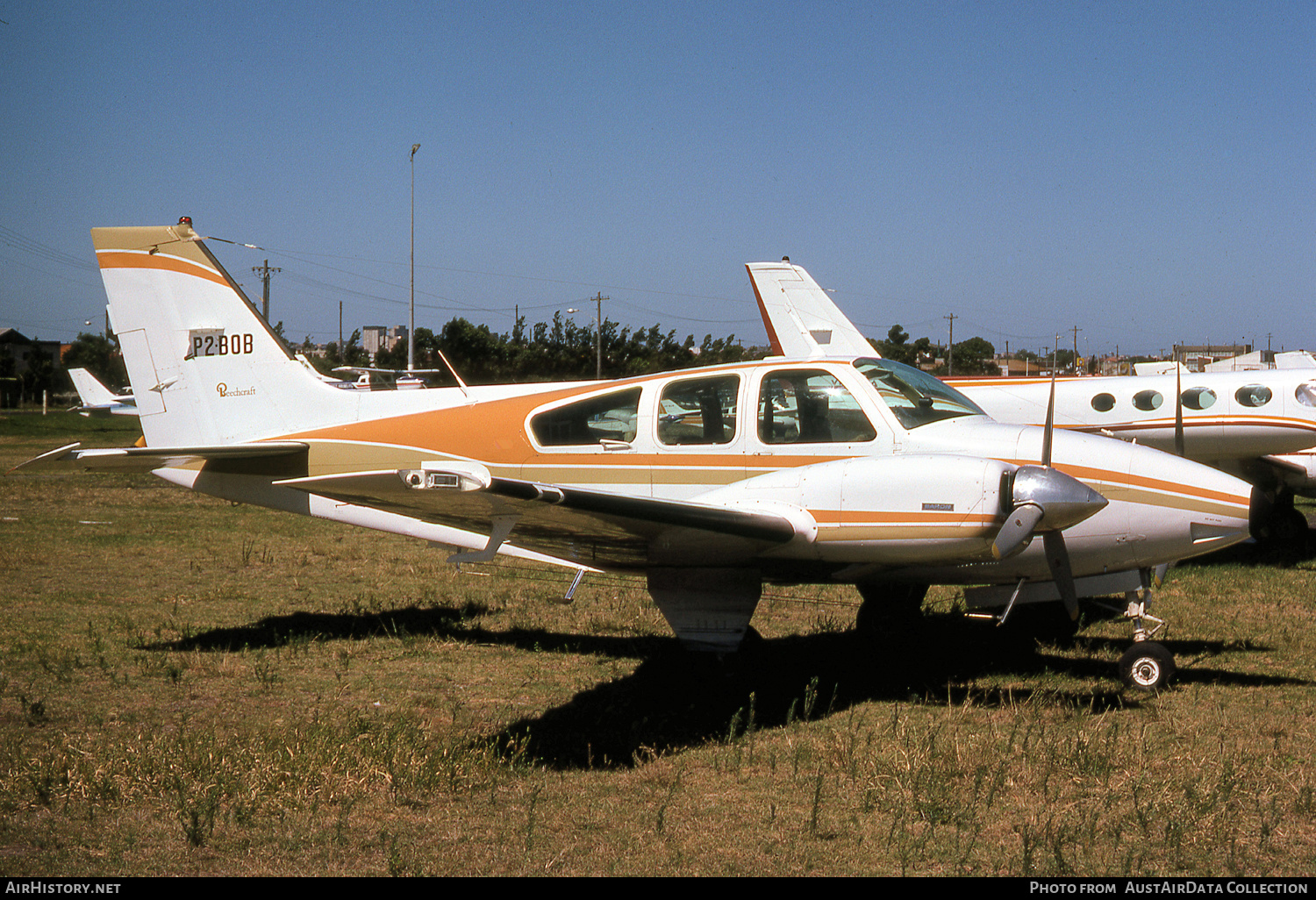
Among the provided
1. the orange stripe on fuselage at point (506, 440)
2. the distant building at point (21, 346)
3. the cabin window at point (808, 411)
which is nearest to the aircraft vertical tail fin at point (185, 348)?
the orange stripe on fuselage at point (506, 440)

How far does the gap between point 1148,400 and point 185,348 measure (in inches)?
552

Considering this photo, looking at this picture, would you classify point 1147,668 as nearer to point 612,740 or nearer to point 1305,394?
point 612,740

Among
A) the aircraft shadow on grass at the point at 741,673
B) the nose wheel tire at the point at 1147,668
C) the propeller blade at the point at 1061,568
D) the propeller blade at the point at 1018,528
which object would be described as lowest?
the aircraft shadow on grass at the point at 741,673

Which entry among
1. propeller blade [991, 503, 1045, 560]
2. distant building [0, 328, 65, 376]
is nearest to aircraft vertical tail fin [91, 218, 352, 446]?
propeller blade [991, 503, 1045, 560]

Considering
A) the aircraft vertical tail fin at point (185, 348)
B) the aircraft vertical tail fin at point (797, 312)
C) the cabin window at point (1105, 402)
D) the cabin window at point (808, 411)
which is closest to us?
the cabin window at point (808, 411)

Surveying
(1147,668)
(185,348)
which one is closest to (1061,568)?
(1147,668)

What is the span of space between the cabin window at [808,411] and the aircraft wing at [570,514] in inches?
39.2

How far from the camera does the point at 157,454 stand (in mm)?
8008

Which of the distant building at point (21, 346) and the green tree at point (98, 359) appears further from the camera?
the distant building at point (21, 346)

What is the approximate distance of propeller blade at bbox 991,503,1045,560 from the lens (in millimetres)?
6148

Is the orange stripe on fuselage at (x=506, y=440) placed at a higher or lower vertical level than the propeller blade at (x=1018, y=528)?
higher

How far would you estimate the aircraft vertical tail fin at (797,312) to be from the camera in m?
18.8

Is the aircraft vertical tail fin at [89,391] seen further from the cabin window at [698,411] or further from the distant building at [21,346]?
the distant building at [21,346]

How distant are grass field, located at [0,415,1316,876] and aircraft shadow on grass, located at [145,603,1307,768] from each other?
4 cm
